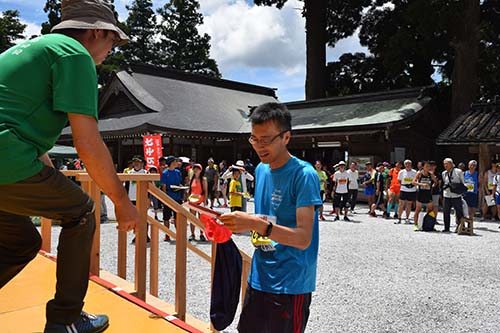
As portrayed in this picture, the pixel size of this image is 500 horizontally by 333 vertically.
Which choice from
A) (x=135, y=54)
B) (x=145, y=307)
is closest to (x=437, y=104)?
(x=145, y=307)

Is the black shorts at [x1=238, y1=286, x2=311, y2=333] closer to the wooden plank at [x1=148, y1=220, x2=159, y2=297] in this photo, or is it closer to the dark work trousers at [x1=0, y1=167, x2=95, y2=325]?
the dark work trousers at [x1=0, y1=167, x2=95, y2=325]

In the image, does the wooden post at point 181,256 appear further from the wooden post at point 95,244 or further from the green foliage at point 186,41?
the green foliage at point 186,41

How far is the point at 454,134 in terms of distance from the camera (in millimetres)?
11836

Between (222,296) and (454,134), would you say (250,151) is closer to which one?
(454,134)

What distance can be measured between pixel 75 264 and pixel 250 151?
1825cm

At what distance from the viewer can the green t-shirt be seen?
147cm

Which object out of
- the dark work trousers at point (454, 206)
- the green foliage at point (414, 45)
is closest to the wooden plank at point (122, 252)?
the dark work trousers at point (454, 206)

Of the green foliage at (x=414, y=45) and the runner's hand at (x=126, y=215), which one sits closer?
the runner's hand at (x=126, y=215)

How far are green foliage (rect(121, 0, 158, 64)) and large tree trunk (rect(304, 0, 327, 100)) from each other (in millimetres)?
22684

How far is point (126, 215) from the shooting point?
1697mm

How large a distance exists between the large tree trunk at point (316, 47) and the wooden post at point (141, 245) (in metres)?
19.9

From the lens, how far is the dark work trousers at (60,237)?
1577mm

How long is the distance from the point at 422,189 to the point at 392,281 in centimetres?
445

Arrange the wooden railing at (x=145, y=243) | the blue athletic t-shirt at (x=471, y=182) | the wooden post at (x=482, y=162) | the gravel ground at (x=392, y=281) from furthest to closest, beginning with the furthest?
the wooden post at (x=482, y=162)
the blue athletic t-shirt at (x=471, y=182)
the gravel ground at (x=392, y=281)
the wooden railing at (x=145, y=243)
